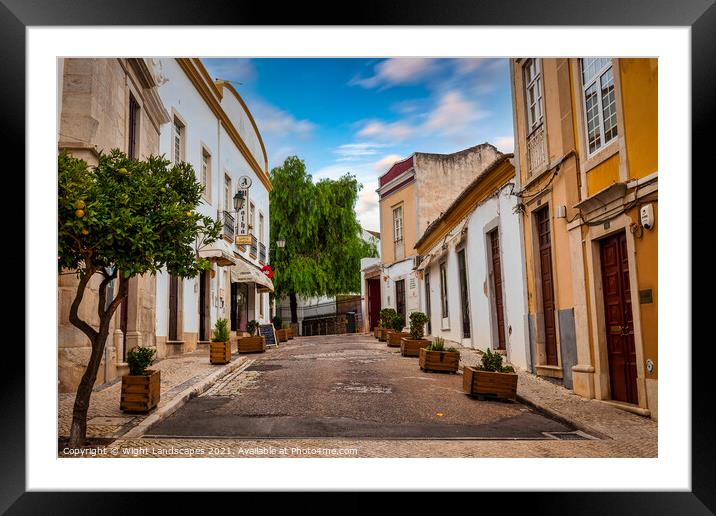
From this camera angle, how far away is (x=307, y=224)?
15.6 meters

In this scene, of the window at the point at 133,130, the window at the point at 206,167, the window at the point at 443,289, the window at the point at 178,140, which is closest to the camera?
the window at the point at 133,130

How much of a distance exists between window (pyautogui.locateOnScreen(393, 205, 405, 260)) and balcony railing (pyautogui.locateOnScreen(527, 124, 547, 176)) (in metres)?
9.66

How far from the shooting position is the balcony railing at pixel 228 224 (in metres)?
10.4

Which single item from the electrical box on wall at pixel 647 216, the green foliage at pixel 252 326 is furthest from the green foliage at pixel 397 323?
the electrical box on wall at pixel 647 216

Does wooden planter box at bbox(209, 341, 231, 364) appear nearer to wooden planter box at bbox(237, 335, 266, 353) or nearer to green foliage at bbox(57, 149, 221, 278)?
wooden planter box at bbox(237, 335, 266, 353)

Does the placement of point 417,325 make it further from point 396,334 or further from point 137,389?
point 137,389

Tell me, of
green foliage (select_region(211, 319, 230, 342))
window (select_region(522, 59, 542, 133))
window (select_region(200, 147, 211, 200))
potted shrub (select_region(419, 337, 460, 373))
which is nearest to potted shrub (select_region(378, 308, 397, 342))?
window (select_region(200, 147, 211, 200))

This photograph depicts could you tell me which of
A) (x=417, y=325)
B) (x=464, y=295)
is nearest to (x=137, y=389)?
(x=417, y=325)

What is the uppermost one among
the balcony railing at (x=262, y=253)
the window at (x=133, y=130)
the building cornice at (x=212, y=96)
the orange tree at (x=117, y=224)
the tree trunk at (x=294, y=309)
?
the building cornice at (x=212, y=96)

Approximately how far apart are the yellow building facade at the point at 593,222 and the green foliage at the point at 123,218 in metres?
3.79

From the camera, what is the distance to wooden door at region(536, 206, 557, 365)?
25.2 ft

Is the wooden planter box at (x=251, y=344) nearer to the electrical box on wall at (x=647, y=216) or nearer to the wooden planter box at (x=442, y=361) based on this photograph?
Result: the wooden planter box at (x=442, y=361)
